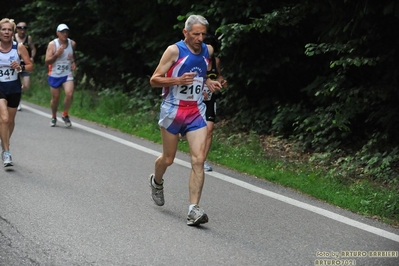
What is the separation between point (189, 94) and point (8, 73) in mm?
3773

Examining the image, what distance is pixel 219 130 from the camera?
46.7ft

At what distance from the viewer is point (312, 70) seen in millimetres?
13625

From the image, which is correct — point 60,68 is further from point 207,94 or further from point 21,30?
point 207,94

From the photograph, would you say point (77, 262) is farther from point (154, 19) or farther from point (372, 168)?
point (154, 19)

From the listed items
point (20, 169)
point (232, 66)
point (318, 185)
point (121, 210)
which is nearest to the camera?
point (121, 210)

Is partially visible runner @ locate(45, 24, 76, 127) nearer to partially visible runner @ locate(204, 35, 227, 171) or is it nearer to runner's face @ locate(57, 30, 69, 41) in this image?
runner's face @ locate(57, 30, 69, 41)

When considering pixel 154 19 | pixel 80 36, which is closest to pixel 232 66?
pixel 154 19

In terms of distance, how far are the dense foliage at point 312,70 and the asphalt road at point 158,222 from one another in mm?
1866

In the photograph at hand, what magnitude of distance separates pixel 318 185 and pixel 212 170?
163cm

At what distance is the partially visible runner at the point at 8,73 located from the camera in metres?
10.8

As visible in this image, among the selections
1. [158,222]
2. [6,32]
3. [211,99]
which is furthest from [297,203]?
[6,32]

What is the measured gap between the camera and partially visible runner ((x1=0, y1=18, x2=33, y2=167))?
10.8 metres

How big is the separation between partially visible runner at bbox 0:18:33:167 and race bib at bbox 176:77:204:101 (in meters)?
3.50

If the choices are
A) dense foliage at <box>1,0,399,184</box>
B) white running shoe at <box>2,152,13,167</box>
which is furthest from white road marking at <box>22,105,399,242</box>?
white running shoe at <box>2,152,13,167</box>
